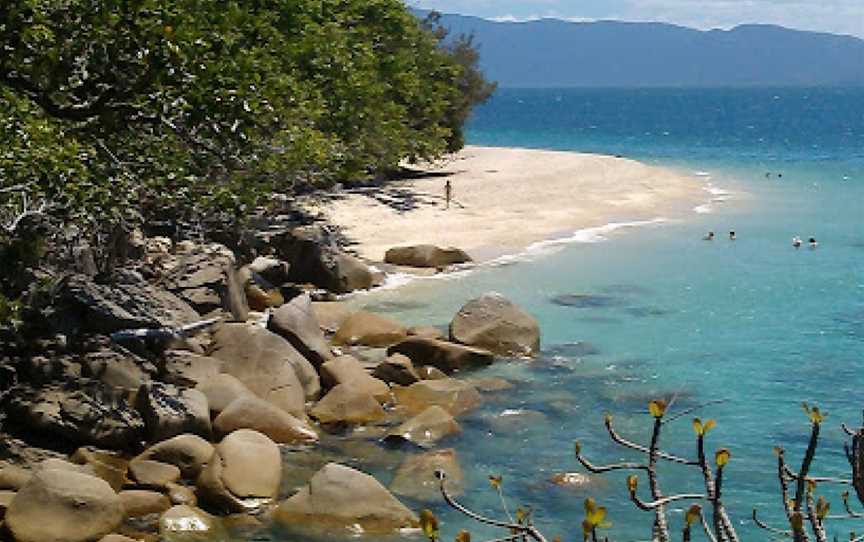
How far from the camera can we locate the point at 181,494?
37.6 ft

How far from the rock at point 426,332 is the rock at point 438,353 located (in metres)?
0.28

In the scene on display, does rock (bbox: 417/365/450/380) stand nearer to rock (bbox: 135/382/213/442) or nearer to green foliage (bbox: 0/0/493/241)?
green foliage (bbox: 0/0/493/241)

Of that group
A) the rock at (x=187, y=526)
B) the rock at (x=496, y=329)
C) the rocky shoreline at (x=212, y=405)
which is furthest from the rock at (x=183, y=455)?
the rock at (x=496, y=329)

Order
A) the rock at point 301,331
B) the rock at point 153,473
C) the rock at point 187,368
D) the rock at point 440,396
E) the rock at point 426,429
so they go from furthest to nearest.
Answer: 1. the rock at point 301,331
2. the rock at point 440,396
3. the rock at point 187,368
4. the rock at point 426,429
5. the rock at point 153,473

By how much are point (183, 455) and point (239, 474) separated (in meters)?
0.81

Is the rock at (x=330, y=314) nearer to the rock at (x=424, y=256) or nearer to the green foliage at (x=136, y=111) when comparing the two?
the green foliage at (x=136, y=111)

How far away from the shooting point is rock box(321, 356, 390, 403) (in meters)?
15.2

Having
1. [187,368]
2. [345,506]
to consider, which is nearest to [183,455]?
[345,506]

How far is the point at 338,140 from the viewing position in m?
25.5

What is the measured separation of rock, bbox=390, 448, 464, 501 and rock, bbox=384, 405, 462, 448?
2.06ft

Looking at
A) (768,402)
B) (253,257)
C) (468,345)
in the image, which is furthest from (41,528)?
(253,257)

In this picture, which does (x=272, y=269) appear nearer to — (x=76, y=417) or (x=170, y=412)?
(x=170, y=412)

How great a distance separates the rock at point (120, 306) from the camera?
14.4 meters

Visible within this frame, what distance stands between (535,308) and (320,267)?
4.27 m
